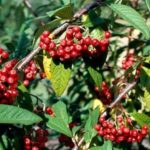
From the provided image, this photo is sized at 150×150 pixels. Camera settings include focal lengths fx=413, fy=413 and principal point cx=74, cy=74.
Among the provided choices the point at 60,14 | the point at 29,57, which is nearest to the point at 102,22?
the point at 60,14

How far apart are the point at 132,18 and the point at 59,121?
70 cm

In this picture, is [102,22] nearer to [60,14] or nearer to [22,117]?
[60,14]

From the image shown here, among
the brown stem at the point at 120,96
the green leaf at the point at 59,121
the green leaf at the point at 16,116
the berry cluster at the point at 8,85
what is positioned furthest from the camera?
the brown stem at the point at 120,96

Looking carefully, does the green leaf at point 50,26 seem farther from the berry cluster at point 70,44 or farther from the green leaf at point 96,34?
the green leaf at point 96,34

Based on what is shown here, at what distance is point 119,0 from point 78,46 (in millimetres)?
436

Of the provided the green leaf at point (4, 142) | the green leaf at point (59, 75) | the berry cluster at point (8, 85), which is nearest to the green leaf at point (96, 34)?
the green leaf at point (59, 75)

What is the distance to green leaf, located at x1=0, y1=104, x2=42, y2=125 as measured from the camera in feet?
5.84

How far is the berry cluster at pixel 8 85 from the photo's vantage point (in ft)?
6.42

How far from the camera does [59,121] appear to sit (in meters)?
2.27

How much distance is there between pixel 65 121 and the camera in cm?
233

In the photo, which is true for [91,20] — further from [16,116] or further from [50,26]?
[16,116]

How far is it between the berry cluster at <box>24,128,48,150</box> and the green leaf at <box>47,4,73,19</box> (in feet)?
2.03

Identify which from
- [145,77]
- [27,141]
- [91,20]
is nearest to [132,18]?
[91,20]

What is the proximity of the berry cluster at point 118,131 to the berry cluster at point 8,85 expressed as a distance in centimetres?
59
